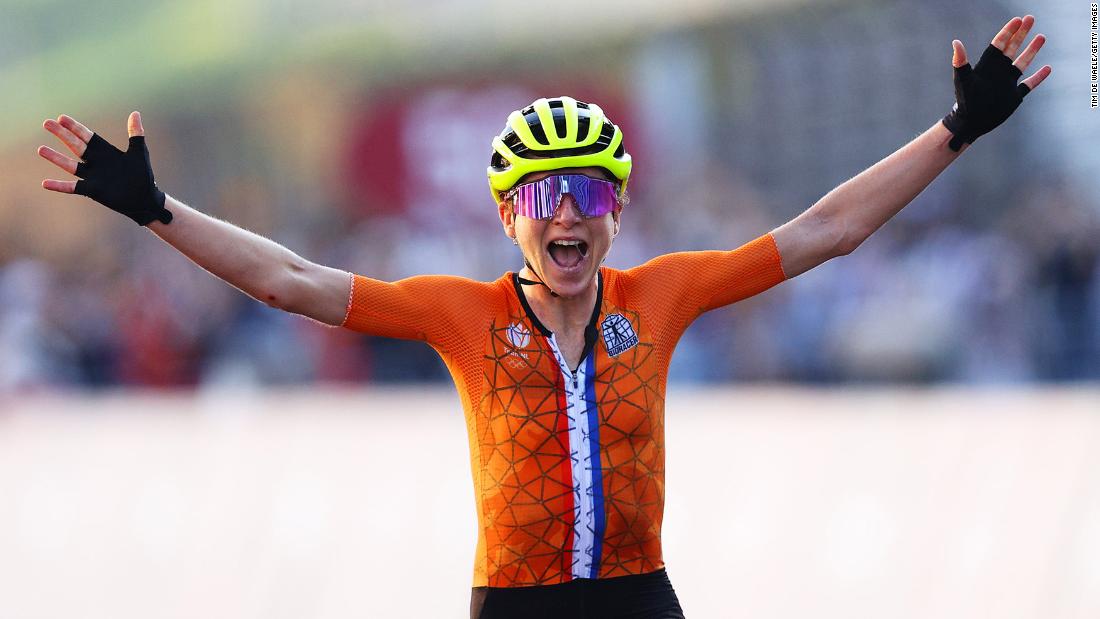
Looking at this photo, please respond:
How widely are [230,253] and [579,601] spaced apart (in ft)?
4.87

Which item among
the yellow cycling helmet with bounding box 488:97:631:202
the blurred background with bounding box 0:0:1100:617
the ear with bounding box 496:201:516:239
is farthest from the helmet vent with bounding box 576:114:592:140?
the blurred background with bounding box 0:0:1100:617

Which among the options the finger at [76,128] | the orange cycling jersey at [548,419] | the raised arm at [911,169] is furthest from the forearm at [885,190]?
the finger at [76,128]

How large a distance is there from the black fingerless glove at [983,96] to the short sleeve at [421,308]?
1.60 metres

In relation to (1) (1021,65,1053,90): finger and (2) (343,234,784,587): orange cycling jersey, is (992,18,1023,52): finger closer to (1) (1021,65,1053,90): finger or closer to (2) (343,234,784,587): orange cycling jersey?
(1) (1021,65,1053,90): finger

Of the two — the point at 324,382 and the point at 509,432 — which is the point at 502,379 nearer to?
the point at 509,432

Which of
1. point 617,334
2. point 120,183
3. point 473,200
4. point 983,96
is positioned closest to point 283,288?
point 120,183

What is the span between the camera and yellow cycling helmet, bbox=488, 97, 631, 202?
529 cm

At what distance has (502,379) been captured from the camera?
17.2 feet

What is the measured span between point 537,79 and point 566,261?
18681mm

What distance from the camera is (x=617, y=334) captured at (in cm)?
534

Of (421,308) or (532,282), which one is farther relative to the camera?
(532,282)

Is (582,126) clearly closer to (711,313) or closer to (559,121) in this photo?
(559,121)

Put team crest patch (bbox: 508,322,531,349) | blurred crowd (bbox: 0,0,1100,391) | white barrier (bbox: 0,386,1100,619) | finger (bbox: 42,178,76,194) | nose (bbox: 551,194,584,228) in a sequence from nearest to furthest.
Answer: finger (bbox: 42,178,76,194) < nose (bbox: 551,194,584,228) < team crest patch (bbox: 508,322,531,349) < white barrier (bbox: 0,386,1100,619) < blurred crowd (bbox: 0,0,1100,391)

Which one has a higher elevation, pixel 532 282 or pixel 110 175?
pixel 110 175
